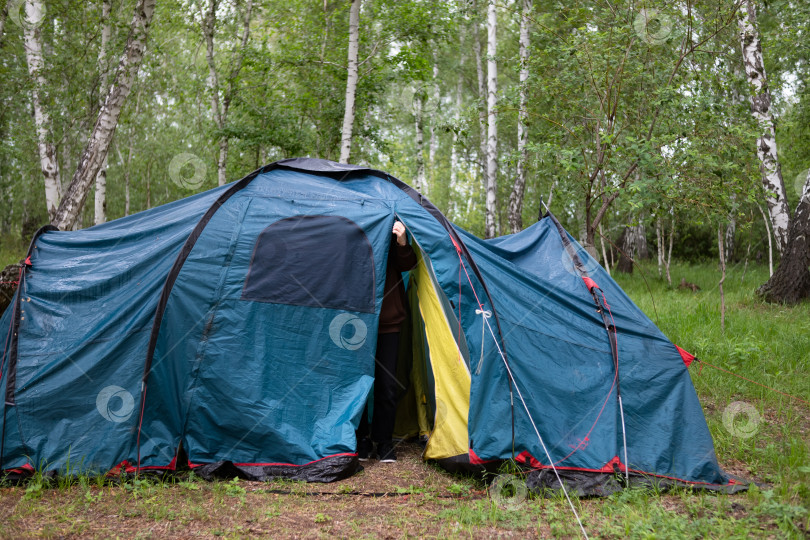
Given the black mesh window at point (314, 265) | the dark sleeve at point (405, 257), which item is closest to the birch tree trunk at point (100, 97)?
the black mesh window at point (314, 265)

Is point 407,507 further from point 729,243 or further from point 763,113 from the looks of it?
point 729,243

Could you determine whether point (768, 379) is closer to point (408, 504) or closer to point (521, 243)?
point (521, 243)

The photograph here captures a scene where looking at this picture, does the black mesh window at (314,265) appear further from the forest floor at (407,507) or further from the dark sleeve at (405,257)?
the forest floor at (407,507)

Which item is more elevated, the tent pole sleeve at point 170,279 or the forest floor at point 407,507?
the tent pole sleeve at point 170,279

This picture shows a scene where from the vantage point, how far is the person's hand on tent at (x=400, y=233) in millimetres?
4312

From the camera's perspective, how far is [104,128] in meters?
5.96

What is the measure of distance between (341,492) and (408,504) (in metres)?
0.44

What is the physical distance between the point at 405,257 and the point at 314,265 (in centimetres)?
67

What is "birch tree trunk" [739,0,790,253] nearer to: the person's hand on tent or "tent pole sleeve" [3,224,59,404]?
the person's hand on tent

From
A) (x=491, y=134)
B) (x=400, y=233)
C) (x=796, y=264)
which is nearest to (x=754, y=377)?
(x=796, y=264)

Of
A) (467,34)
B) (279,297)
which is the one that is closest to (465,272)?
(279,297)

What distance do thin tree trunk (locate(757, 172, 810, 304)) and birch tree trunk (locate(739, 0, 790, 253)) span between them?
327 mm

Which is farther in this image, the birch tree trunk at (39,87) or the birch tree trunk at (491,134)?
the birch tree trunk at (491,134)

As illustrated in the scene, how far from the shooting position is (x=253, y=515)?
338 cm
